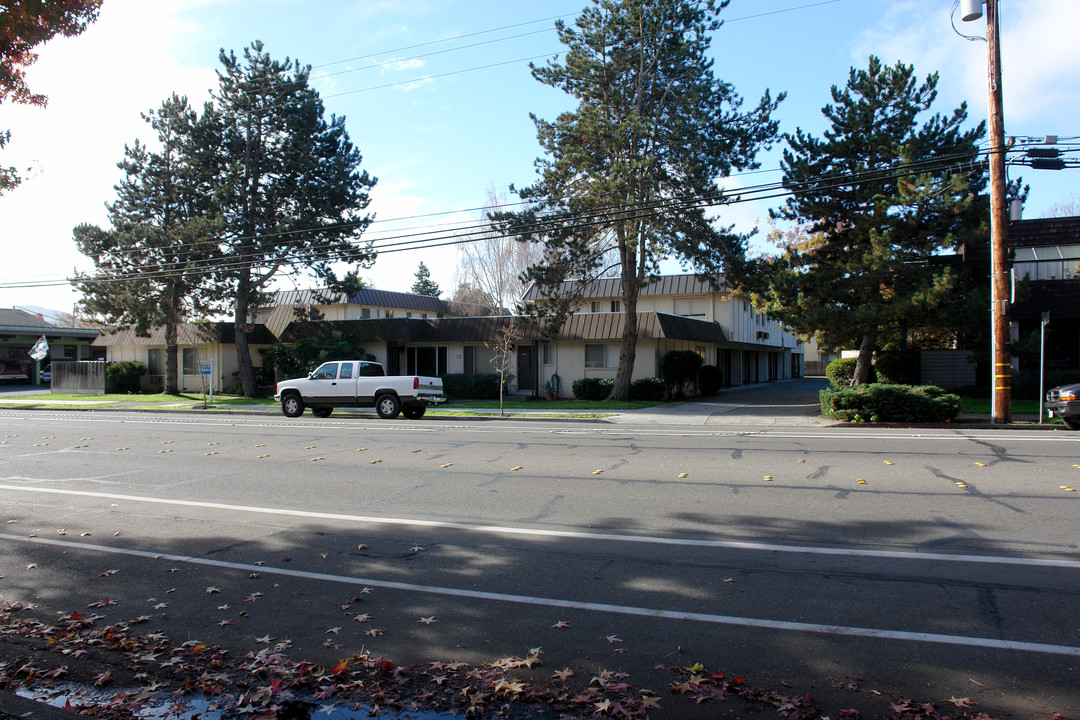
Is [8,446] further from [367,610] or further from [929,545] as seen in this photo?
[929,545]

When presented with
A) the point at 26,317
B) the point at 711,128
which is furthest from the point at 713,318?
the point at 26,317

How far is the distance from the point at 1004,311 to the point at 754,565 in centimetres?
1544

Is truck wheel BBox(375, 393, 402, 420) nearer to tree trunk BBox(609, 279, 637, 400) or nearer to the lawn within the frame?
tree trunk BBox(609, 279, 637, 400)

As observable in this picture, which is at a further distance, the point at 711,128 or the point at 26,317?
the point at 26,317

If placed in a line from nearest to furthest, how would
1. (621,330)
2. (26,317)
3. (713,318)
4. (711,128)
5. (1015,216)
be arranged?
(1015,216) < (711,128) < (621,330) < (713,318) < (26,317)

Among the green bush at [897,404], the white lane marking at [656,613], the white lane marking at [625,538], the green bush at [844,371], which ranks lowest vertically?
the white lane marking at [656,613]

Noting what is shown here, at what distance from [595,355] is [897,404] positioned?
1381 centimetres

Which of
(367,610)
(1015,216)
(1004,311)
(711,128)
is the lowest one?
(367,610)

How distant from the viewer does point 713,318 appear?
3841 centimetres

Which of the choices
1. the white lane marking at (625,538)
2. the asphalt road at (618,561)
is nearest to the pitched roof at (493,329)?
the asphalt road at (618,561)

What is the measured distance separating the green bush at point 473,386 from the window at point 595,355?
4.15 m

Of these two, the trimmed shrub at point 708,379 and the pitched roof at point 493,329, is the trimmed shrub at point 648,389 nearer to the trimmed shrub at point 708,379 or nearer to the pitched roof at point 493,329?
the pitched roof at point 493,329

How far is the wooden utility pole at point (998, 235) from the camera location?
1703cm

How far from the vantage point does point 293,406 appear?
904 inches
